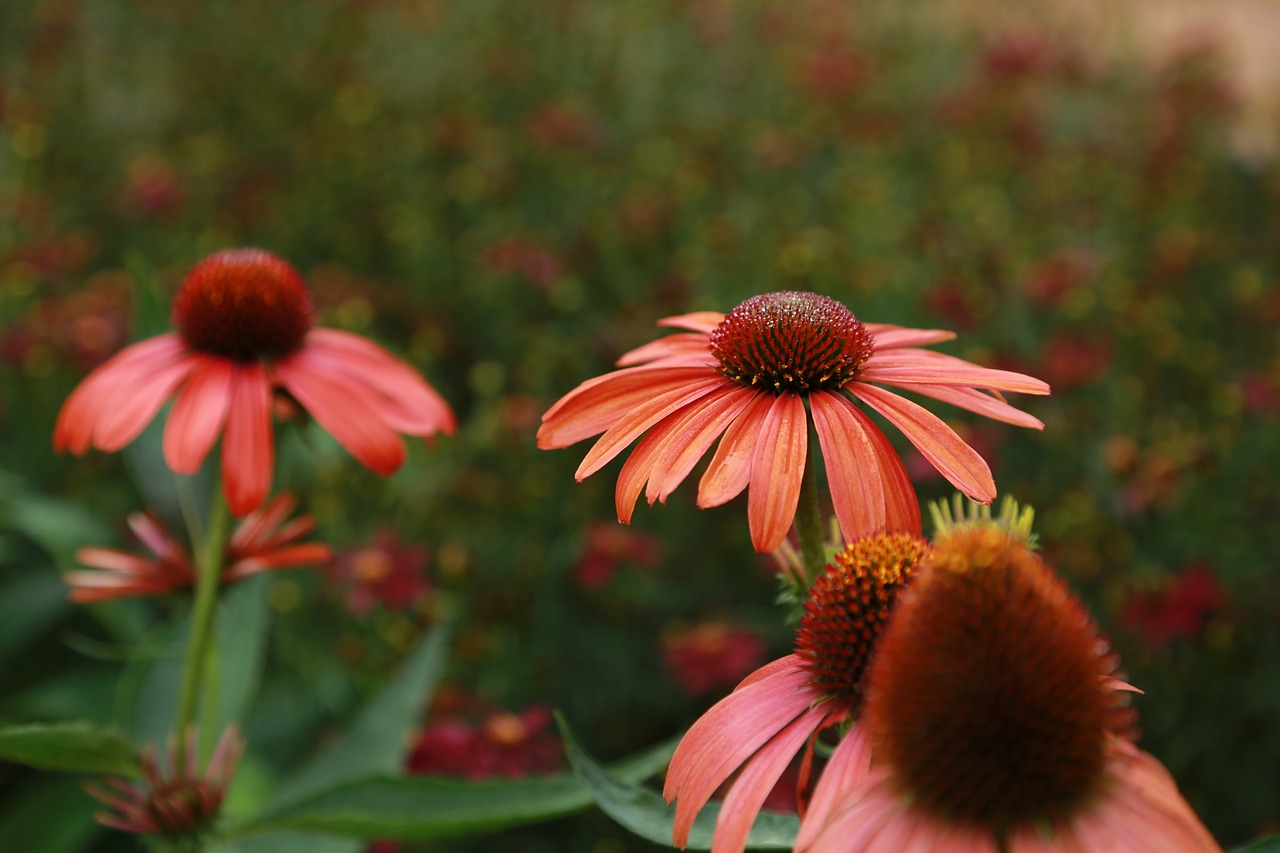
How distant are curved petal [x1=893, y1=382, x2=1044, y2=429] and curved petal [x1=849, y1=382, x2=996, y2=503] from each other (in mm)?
20

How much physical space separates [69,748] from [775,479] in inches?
27.0

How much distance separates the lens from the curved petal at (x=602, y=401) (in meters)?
0.81

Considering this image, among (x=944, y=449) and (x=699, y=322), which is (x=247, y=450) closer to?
(x=699, y=322)

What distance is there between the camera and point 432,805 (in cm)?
101

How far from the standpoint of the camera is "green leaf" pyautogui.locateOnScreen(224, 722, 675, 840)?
3.06 feet

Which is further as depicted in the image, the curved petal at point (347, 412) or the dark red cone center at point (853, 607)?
the curved petal at point (347, 412)

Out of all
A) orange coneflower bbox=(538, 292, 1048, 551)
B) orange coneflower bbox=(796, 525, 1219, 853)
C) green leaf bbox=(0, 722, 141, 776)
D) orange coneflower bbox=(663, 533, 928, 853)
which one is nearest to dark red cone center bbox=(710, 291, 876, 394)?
orange coneflower bbox=(538, 292, 1048, 551)

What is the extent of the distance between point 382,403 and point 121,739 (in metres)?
0.43

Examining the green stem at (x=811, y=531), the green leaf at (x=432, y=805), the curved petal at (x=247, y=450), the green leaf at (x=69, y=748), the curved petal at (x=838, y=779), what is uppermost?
the green stem at (x=811, y=531)

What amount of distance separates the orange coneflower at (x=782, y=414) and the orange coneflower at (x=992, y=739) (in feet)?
0.37

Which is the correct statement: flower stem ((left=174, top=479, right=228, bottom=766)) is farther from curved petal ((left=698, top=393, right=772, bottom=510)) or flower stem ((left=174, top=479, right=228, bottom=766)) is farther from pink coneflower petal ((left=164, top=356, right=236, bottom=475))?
curved petal ((left=698, top=393, right=772, bottom=510))

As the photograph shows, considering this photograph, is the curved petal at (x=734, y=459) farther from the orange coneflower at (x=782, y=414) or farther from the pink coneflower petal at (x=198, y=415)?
the pink coneflower petal at (x=198, y=415)

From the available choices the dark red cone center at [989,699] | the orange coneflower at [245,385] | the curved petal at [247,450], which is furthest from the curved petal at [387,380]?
the dark red cone center at [989,699]

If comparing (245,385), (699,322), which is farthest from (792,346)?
(245,385)
